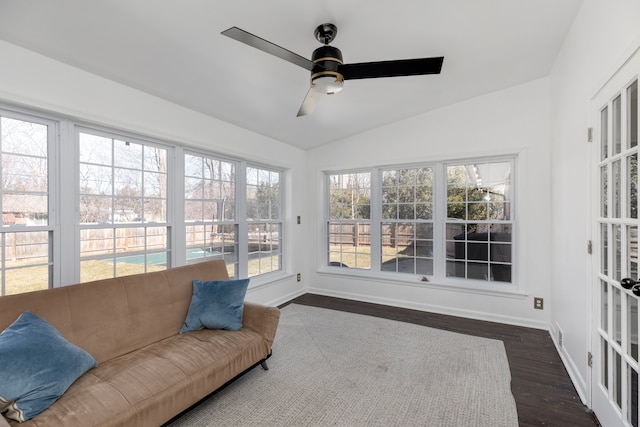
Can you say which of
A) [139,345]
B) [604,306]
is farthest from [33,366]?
[604,306]

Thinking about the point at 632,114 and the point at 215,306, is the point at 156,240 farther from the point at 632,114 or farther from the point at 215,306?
the point at 632,114

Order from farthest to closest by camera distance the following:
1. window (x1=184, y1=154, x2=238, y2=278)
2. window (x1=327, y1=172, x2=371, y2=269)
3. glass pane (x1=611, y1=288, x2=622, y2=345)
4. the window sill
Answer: window (x1=327, y1=172, x2=371, y2=269), the window sill, window (x1=184, y1=154, x2=238, y2=278), glass pane (x1=611, y1=288, x2=622, y2=345)

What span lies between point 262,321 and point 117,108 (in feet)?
6.85

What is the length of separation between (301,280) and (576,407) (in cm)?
350

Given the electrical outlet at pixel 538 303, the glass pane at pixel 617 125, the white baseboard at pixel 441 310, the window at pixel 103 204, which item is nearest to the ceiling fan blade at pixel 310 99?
the window at pixel 103 204

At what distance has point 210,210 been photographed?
3.51m

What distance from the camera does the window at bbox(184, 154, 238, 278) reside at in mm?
3285

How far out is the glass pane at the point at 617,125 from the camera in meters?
1.71

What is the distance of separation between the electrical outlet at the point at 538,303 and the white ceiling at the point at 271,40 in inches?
97.4

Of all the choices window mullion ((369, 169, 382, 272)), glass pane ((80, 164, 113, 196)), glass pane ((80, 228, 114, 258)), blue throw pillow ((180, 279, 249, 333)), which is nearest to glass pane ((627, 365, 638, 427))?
blue throw pillow ((180, 279, 249, 333))

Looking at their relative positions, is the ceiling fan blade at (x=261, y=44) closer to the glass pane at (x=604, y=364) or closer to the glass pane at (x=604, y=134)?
the glass pane at (x=604, y=134)

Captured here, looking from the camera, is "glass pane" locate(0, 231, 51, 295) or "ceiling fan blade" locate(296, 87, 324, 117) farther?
"ceiling fan blade" locate(296, 87, 324, 117)

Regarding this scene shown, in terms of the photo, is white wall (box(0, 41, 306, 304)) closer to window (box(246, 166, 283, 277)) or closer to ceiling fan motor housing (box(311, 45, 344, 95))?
window (box(246, 166, 283, 277))

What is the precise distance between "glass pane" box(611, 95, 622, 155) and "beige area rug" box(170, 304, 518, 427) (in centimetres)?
176
